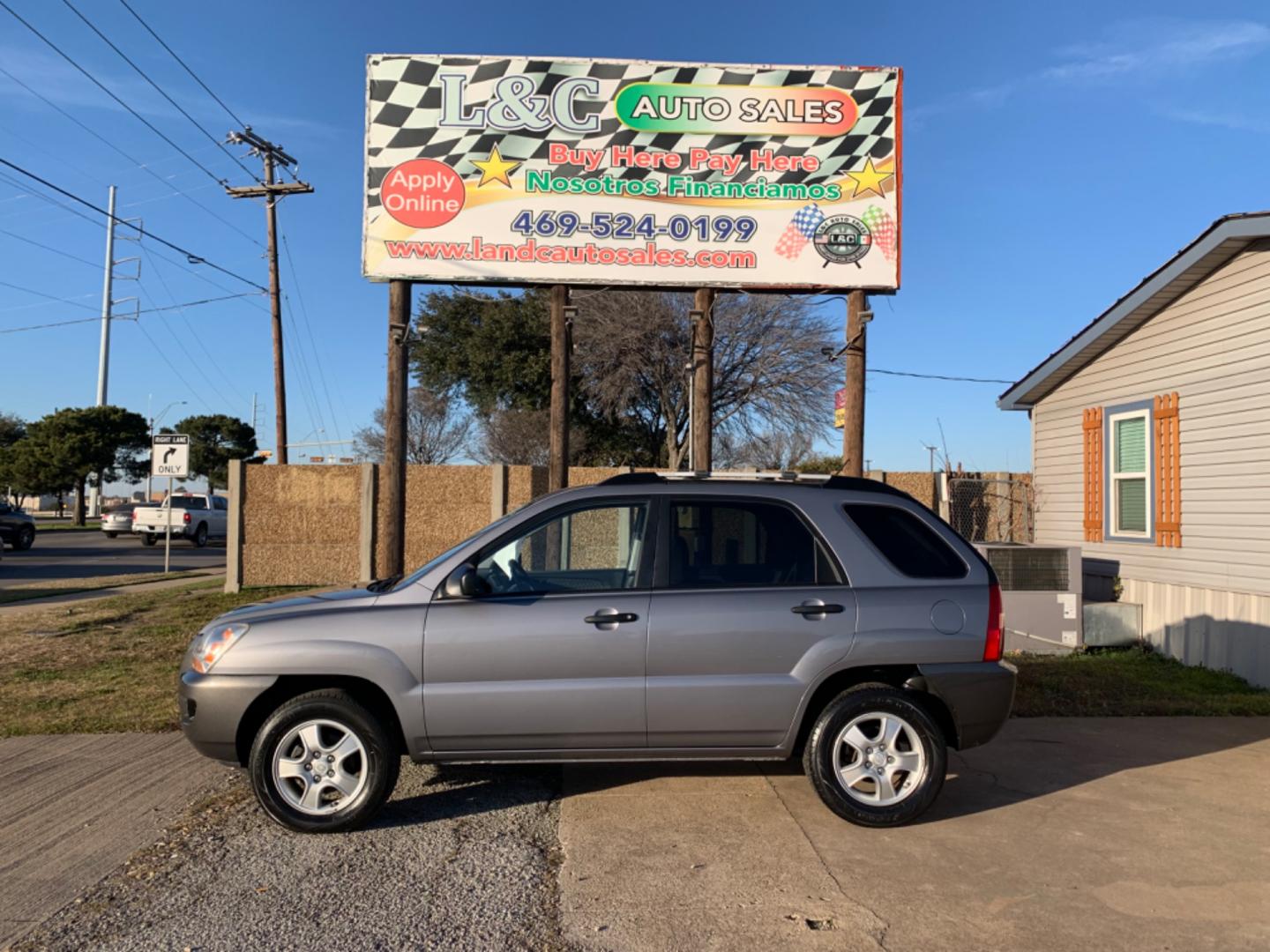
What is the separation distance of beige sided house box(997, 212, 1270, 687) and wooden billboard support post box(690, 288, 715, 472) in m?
4.69

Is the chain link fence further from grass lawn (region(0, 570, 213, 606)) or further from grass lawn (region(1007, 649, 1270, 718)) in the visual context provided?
grass lawn (region(0, 570, 213, 606))

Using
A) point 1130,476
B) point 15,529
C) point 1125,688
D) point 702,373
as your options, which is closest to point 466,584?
point 702,373

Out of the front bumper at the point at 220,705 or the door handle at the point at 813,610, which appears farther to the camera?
the door handle at the point at 813,610

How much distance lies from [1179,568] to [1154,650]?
3.31ft

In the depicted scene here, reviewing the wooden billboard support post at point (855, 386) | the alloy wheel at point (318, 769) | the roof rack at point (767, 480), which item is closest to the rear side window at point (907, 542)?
the roof rack at point (767, 480)

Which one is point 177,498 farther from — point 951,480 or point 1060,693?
point 1060,693

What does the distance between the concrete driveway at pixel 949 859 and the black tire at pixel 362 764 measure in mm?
1034

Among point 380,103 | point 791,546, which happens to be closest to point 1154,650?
point 791,546

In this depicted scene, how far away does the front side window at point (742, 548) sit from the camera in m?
5.00

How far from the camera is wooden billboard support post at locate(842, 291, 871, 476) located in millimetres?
10352

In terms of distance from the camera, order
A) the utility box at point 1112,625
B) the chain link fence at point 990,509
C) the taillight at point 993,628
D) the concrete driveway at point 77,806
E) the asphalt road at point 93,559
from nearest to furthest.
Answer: the concrete driveway at point 77,806, the taillight at point 993,628, the utility box at point 1112,625, the chain link fence at point 990,509, the asphalt road at point 93,559

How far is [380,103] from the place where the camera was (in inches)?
401

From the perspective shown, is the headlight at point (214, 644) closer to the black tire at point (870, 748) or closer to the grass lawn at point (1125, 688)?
the black tire at point (870, 748)

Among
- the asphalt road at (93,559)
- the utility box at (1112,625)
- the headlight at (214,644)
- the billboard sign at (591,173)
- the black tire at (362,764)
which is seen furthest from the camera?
the asphalt road at (93,559)
